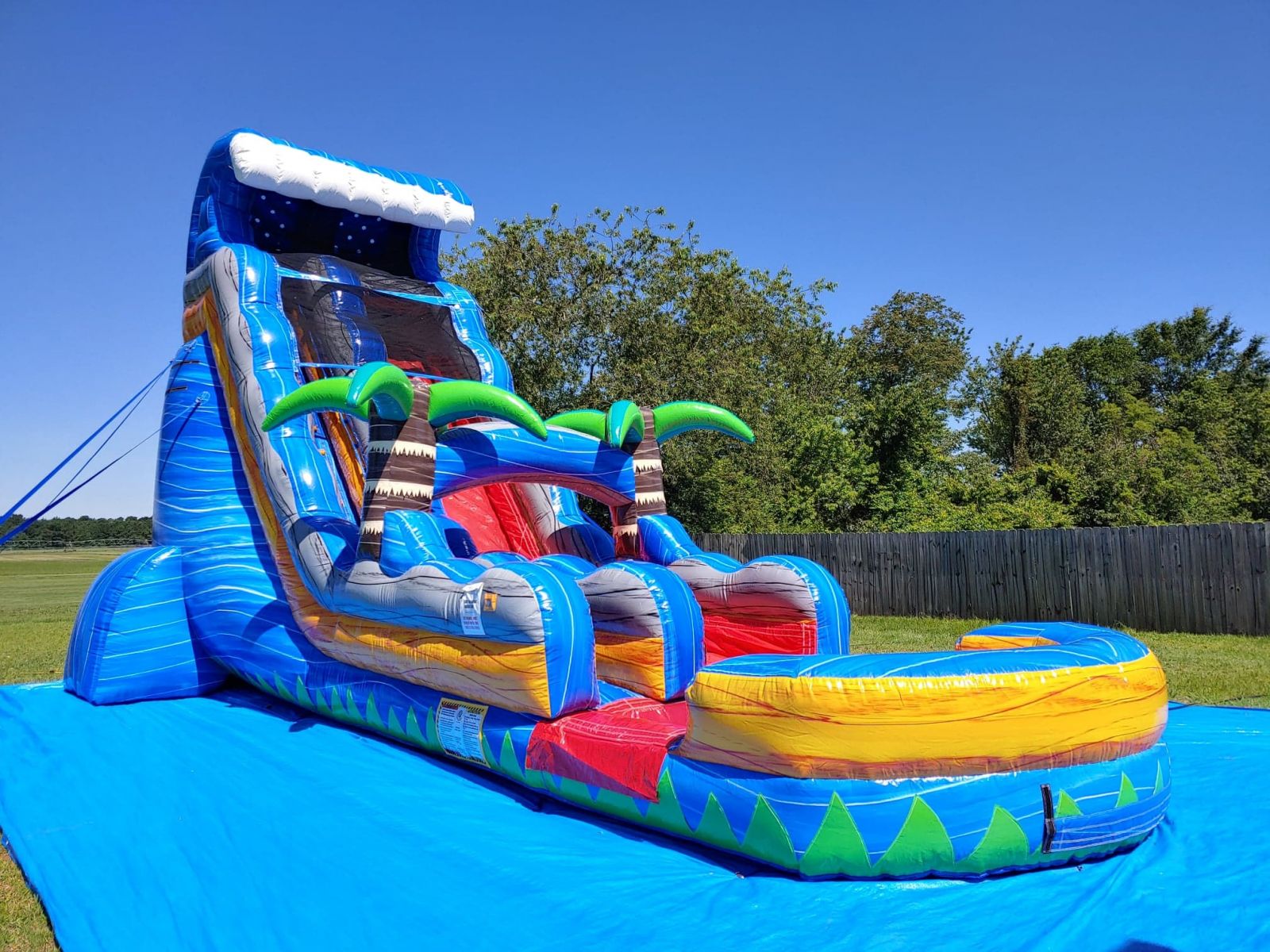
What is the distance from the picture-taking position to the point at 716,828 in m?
3.22

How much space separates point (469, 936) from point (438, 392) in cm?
265

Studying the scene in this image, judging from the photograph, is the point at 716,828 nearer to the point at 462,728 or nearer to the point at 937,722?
the point at 937,722

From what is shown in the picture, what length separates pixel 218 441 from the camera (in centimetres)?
610

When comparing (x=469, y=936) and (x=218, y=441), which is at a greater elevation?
(x=218, y=441)

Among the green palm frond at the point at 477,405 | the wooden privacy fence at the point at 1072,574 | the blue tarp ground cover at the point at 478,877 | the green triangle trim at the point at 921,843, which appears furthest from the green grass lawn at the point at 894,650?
the green triangle trim at the point at 921,843

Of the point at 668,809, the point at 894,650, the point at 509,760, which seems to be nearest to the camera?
the point at 668,809

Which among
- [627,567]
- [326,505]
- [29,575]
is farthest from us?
[29,575]

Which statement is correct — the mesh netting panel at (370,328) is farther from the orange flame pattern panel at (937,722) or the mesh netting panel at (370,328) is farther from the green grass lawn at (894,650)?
the orange flame pattern panel at (937,722)

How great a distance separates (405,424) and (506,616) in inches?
51.3

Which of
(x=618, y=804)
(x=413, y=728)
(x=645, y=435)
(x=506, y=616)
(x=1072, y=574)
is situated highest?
(x=645, y=435)

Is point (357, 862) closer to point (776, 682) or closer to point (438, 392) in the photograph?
point (776, 682)

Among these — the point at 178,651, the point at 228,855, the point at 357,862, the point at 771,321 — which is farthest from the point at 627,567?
the point at 771,321

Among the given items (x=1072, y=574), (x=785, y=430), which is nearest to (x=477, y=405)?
(x=1072, y=574)

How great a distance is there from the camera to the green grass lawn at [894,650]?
3121mm
